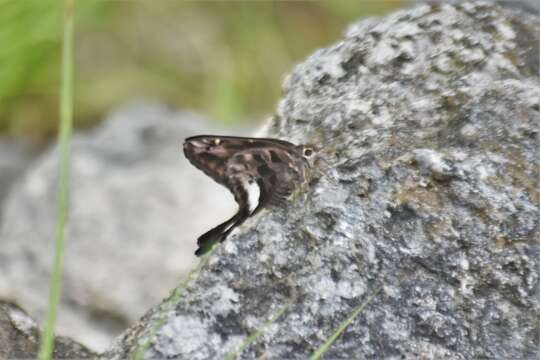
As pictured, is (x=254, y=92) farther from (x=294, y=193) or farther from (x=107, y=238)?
(x=294, y=193)

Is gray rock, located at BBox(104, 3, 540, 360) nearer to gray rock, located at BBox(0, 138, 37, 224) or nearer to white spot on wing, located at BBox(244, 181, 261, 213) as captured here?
white spot on wing, located at BBox(244, 181, 261, 213)

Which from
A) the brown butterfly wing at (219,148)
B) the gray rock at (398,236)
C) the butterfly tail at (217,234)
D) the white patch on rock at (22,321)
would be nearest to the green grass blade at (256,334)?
the gray rock at (398,236)

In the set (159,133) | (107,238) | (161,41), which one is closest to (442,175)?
(107,238)

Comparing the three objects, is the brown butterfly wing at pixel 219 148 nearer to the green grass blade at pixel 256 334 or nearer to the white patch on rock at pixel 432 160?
the white patch on rock at pixel 432 160

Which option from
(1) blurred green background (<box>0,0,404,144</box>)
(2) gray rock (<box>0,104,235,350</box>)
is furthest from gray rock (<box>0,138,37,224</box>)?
(2) gray rock (<box>0,104,235,350</box>)

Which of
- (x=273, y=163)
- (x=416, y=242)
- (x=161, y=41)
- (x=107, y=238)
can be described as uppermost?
(x=161, y=41)
